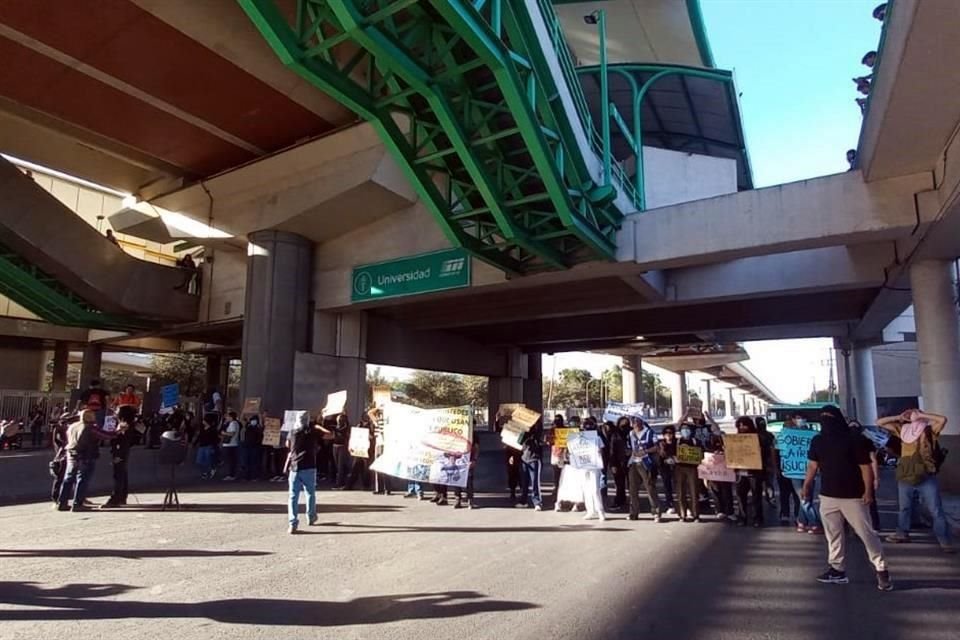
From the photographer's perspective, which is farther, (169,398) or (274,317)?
(274,317)

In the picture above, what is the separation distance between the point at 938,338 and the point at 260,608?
13.4 metres

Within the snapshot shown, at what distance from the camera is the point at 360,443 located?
1309 cm

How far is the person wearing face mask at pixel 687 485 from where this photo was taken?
1002cm

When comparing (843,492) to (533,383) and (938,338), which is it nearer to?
(938,338)

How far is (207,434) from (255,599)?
438 inches

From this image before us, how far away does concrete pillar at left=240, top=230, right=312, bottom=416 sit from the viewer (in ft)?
59.9

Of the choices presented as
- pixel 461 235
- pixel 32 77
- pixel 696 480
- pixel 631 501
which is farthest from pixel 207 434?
pixel 696 480

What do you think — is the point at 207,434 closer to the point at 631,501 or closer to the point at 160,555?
the point at 160,555

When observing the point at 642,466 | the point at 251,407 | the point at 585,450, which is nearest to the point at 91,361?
the point at 251,407

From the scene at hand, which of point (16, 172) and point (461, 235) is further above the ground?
point (16, 172)

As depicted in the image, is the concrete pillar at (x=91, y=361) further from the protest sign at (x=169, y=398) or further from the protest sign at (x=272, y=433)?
the protest sign at (x=272, y=433)

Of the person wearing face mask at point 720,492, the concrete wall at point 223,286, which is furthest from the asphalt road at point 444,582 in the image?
the concrete wall at point 223,286

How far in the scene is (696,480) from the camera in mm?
10109

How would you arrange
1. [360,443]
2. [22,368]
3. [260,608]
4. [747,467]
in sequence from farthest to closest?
[22,368] < [360,443] < [747,467] < [260,608]
